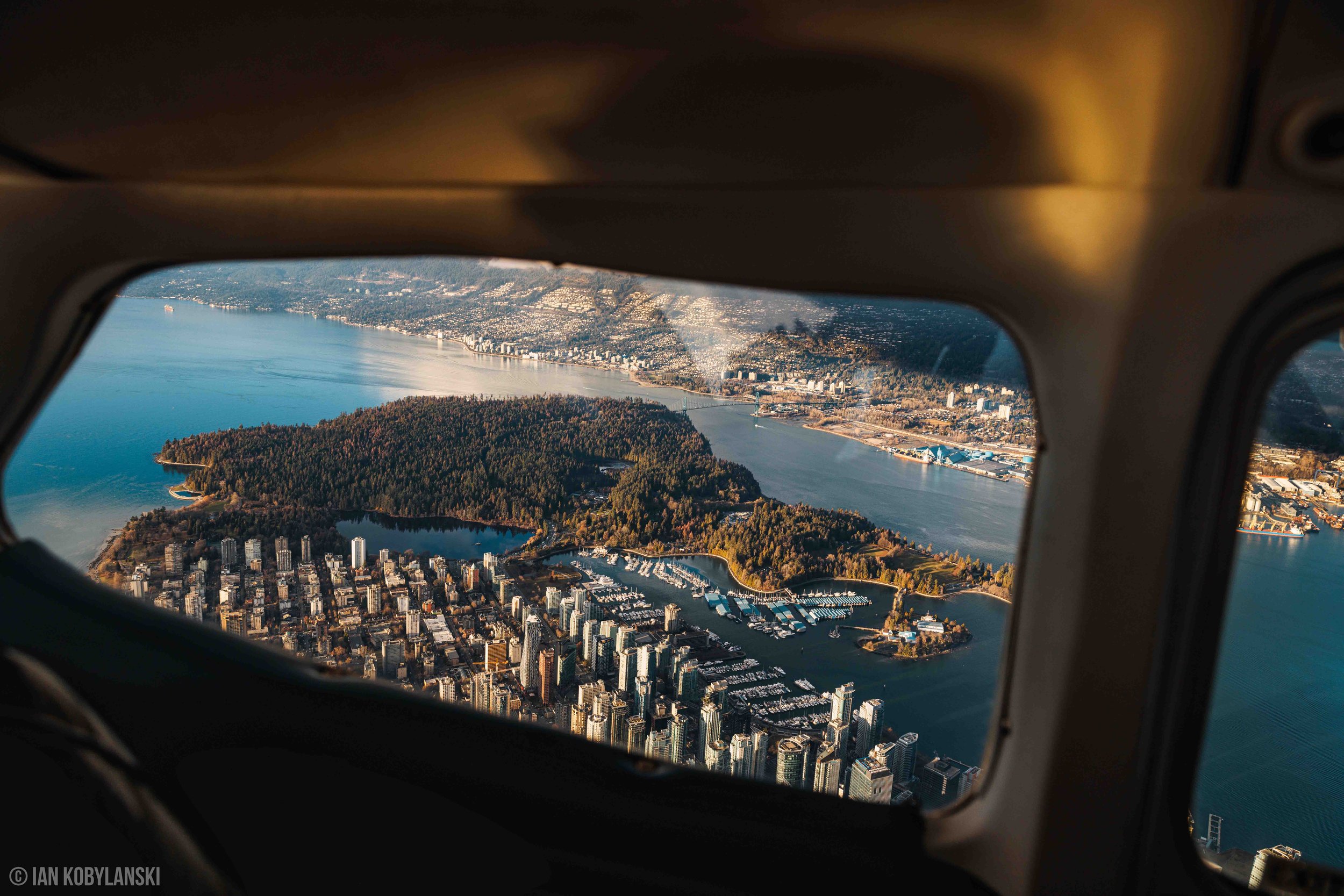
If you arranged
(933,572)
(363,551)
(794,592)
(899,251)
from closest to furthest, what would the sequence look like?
(899,251) → (933,572) → (794,592) → (363,551)

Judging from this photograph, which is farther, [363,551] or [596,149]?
Answer: [363,551]

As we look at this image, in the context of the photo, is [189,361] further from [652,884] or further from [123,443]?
[652,884]

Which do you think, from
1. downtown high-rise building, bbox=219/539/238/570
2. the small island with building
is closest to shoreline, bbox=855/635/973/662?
the small island with building

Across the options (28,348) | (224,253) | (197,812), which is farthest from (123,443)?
(197,812)

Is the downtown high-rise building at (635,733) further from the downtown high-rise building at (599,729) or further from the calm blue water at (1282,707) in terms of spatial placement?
the calm blue water at (1282,707)

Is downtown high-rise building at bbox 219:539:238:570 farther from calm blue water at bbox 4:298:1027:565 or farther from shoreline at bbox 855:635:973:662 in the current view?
shoreline at bbox 855:635:973:662

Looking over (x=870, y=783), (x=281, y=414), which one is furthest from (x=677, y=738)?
(x=281, y=414)

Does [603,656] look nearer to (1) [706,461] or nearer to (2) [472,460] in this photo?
(1) [706,461]
